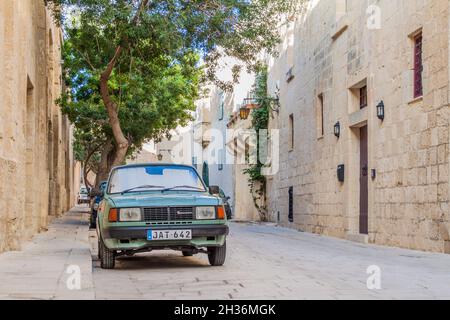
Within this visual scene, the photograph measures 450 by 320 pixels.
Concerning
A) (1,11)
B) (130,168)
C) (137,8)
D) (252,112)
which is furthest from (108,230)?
(252,112)

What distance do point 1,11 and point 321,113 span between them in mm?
12317

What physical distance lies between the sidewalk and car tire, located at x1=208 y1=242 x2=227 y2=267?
168 centimetres

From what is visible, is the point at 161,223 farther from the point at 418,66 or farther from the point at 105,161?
the point at 105,161

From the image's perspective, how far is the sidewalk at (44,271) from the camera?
665 centimetres

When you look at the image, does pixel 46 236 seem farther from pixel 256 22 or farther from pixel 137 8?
pixel 256 22

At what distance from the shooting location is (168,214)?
364 inches

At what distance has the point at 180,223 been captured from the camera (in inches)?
364

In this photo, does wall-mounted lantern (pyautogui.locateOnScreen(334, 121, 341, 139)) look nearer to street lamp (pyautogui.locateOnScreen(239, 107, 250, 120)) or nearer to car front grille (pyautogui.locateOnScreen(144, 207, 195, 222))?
car front grille (pyautogui.locateOnScreen(144, 207, 195, 222))

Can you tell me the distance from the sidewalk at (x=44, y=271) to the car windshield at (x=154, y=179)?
1202 mm

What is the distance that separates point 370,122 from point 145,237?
9210 millimetres

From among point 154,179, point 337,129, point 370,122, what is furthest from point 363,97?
point 154,179

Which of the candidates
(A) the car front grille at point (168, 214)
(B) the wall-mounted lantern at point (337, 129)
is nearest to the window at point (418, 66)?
(B) the wall-mounted lantern at point (337, 129)

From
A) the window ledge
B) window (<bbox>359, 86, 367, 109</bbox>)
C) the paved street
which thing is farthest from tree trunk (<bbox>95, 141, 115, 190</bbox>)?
the window ledge

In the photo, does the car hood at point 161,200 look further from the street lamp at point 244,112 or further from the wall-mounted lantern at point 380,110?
the street lamp at point 244,112
